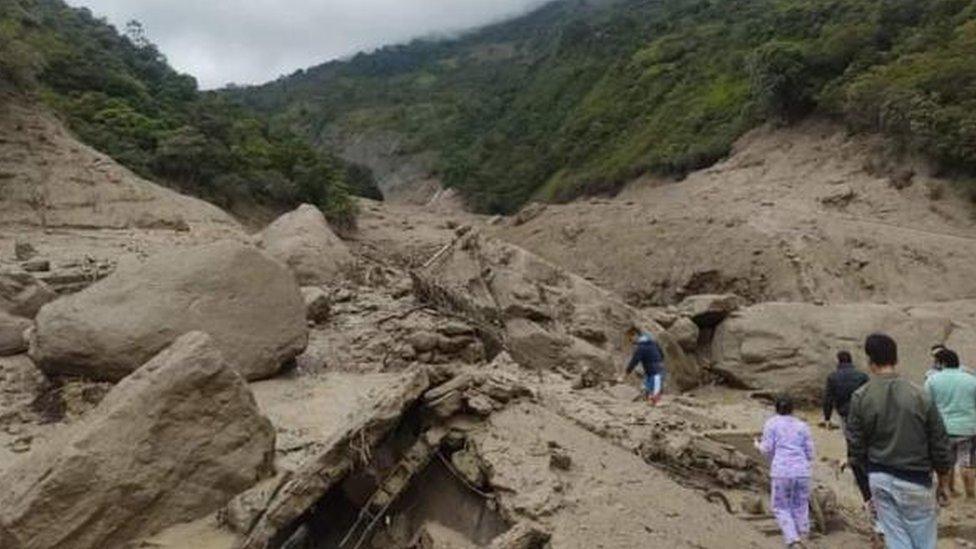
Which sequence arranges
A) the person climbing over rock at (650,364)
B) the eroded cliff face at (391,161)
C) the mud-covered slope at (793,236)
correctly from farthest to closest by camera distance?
the eroded cliff face at (391,161), the mud-covered slope at (793,236), the person climbing over rock at (650,364)

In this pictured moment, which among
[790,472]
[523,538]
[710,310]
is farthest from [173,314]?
[710,310]

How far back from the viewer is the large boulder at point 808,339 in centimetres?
1584

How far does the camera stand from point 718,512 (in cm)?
636

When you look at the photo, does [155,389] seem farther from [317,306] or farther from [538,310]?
[538,310]

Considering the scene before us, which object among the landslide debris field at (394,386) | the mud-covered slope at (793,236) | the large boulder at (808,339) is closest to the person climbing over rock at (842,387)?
the landslide debris field at (394,386)

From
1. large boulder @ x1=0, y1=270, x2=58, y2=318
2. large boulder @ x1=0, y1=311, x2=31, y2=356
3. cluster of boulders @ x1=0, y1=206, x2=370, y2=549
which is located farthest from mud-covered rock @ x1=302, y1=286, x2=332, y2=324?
large boulder @ x1=0, y1=311, x2=31, y2=356

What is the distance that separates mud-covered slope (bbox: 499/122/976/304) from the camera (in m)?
21.0

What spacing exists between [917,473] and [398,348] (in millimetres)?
6575

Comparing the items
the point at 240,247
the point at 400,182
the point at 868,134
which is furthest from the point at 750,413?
the point at 400,182

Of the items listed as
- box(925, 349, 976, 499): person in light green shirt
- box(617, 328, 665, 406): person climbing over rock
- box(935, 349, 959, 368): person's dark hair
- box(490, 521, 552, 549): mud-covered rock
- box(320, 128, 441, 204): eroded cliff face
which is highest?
box(490, 521, 552, 549): mud-covered rock

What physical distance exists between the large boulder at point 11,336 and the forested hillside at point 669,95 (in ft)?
70.0

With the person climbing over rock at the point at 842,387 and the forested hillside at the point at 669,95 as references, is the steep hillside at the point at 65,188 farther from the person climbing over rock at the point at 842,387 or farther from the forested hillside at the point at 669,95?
the forested hillside at the point at 669,95

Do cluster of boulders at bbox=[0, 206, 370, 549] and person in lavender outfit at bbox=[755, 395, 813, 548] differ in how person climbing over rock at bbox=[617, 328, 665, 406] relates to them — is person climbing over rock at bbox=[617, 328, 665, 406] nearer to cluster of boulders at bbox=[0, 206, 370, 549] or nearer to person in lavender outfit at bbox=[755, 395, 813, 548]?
cluster of boulders at bbox=[0, 206, 370, 549]

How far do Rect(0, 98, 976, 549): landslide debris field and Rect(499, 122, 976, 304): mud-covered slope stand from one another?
0.11m
